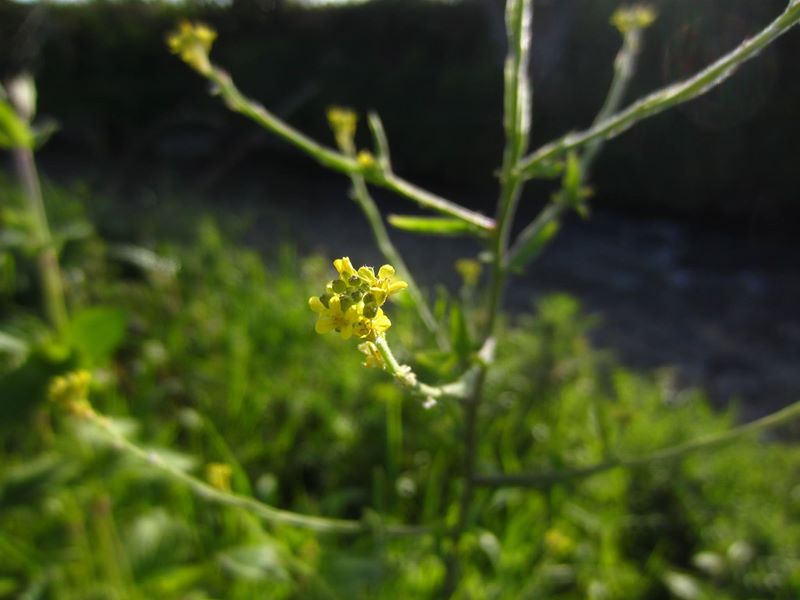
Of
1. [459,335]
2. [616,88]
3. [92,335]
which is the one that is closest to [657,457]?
[459,335]

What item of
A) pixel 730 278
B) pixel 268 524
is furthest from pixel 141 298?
pixel 730 278

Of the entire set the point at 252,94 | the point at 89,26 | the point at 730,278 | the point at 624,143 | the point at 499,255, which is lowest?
the point at 730,278

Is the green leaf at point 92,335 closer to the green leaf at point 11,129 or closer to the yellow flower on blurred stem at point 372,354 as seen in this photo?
the green leaf at point 11,129

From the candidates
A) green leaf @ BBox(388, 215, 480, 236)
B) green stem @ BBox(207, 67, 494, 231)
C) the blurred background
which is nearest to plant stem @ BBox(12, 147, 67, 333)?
green stem @ BBox(207, 67, 494, 231)

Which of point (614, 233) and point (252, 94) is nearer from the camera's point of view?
point (614, 233)

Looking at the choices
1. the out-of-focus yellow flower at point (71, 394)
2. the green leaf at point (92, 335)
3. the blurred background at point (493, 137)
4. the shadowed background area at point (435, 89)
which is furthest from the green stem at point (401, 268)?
the shadowed background area at point (435, 89)

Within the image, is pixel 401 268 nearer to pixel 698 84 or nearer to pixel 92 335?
pixel 698 84

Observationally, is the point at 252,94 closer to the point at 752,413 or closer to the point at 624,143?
the point at 624,143

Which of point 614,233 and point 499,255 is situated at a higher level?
point 499,255
